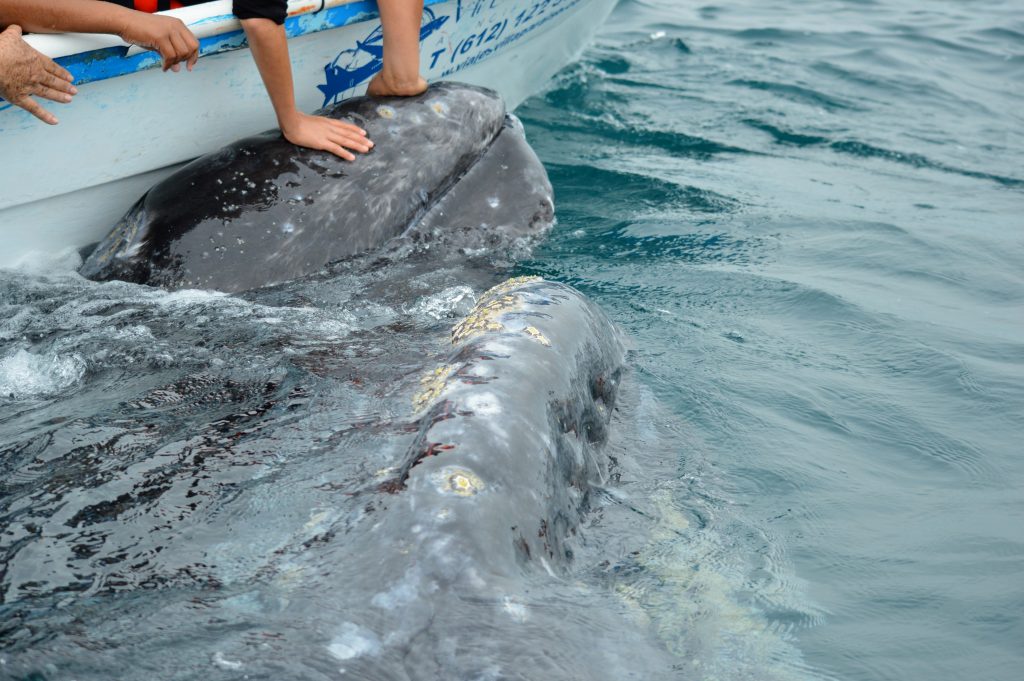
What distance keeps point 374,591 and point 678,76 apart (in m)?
8.73

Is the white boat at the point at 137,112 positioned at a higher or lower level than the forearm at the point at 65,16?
lower

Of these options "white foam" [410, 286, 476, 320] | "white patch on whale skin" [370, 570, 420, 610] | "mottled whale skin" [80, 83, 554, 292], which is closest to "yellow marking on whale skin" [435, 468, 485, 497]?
"white patch on whale skin" [370, 570, 420, 610]

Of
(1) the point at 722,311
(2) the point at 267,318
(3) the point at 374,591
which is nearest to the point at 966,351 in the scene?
(1) the point at 722,311

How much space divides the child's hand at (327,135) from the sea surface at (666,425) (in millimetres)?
646

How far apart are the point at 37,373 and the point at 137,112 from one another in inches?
75.2

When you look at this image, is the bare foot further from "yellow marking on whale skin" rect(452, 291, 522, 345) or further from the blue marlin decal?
"yellow marking on whale skin" rect(452, 291, 522, 345)

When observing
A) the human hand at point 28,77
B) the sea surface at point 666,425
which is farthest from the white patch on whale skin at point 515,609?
the human hand at point 28,77

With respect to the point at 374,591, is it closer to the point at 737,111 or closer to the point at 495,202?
the point at 495,202

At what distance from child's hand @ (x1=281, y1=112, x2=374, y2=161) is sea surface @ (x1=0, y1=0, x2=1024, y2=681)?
646 millimetres

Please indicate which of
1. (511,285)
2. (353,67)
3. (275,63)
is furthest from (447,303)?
(353,67)

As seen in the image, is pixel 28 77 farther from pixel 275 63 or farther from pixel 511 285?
pixel 511 285

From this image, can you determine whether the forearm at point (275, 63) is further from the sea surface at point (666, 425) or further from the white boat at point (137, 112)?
the sea surface at point (666, 425)

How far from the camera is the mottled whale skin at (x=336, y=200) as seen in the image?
16.4 ft

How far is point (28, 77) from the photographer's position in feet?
15.2
